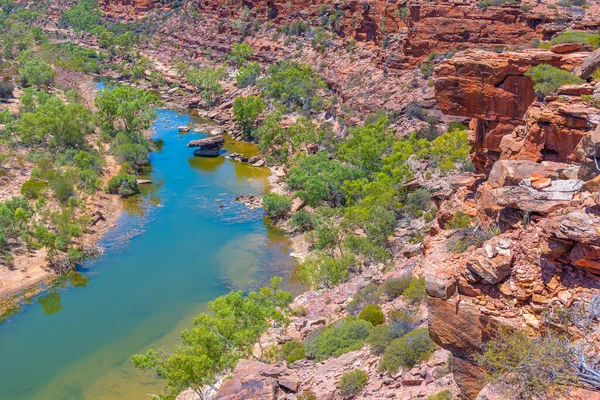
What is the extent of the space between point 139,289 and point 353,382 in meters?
24.2

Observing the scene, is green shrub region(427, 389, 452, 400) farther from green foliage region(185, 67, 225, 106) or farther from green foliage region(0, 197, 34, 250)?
green foliage region(185, 67, 225, 106)

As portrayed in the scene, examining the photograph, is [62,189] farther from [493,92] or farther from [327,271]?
[493,92]

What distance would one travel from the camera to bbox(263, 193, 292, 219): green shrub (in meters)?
47.7

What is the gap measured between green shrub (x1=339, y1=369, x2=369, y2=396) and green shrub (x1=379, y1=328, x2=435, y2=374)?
82 cm

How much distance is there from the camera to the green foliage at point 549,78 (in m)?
19.9

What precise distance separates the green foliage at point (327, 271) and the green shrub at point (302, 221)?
9.60 m

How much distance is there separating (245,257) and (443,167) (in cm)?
Answer: 1679

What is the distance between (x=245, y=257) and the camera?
41.9 m

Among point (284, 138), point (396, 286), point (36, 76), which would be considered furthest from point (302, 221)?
point (36, 76)

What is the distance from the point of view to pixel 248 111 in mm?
70562

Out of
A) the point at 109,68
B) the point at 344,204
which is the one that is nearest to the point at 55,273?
the point at 344,204

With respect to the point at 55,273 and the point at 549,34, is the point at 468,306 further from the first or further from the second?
the point at 549,34

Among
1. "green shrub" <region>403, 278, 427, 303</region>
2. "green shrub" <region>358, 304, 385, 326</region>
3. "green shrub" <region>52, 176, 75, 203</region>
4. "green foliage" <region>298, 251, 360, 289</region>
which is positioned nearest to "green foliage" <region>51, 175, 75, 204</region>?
"green shrub" <region>52, 176, 75, 203</region>

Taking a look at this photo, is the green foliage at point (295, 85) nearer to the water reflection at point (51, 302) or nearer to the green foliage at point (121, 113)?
the green foliage at point (121, 113)
